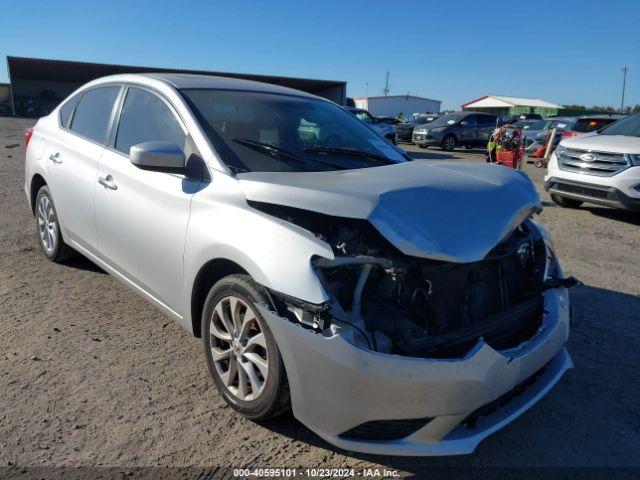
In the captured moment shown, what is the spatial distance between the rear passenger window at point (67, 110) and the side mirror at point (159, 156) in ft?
7.14

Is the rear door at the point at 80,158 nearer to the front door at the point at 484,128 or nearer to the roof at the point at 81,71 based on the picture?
the front door at the point at 484,128

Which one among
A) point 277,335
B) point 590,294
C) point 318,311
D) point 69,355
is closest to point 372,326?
point 318,311

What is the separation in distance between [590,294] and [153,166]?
12.8 ft

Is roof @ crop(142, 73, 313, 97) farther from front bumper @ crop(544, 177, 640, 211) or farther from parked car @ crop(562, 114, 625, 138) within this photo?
parked car @ crop(562, 114, 625, 138)

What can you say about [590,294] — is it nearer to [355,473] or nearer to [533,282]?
[533,282]

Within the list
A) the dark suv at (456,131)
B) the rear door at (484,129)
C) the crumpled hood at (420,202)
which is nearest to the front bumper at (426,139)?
the dark suv at (456,131)

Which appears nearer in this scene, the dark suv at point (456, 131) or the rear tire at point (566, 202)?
the rear tire at point (566, 202)

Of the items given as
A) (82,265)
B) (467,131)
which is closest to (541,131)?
(467,131)

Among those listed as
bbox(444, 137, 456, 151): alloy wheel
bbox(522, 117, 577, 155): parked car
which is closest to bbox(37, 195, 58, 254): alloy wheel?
bbox(522, 117, 577, 155): parked car

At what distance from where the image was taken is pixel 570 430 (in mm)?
2770

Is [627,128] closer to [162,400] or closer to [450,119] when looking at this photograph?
[162,400]

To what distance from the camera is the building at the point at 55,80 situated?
3688 centimetres

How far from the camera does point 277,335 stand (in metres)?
2.34

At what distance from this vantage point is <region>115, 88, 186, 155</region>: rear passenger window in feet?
10.9
